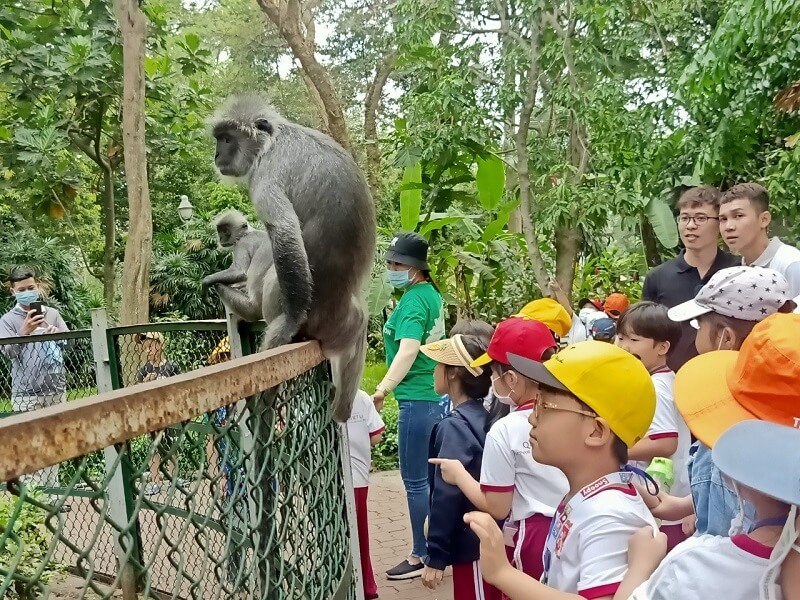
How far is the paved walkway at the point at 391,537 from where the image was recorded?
4629 mm

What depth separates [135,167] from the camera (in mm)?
7406

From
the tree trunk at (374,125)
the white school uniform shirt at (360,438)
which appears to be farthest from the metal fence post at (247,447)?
the tree trunk at (374,125)

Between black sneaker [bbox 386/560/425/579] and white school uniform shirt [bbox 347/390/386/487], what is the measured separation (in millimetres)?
894

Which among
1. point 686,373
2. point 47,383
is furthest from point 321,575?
point 47,383

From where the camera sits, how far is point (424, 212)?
9516mm

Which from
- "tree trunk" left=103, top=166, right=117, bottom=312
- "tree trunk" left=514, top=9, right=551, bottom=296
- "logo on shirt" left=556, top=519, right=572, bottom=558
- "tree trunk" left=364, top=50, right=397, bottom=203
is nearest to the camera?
"logo on shirt" left=556, top=519, right=572, bottom=558

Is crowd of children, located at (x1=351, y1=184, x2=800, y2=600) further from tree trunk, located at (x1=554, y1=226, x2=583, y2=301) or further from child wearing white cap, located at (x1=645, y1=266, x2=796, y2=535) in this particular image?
tree trunk, located at (x1=554, y1=226, x2=583, y2=301)

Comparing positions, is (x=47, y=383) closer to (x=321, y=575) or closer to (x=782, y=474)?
(x=321, y=575)

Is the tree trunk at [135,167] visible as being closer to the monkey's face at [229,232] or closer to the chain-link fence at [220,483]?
the monkey's face at [229,232]

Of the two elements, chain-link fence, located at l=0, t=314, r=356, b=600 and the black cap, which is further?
the black cap

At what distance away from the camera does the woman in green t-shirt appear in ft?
15.1

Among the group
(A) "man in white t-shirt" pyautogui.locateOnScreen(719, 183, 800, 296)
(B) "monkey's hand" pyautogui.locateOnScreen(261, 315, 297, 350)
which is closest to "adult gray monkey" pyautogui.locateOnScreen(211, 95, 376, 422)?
(B) "monkey's hand" pyautogui.locateOnScreen(261, 315, 297, 350)

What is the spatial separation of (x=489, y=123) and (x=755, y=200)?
501cm

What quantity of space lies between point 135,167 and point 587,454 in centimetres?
648
